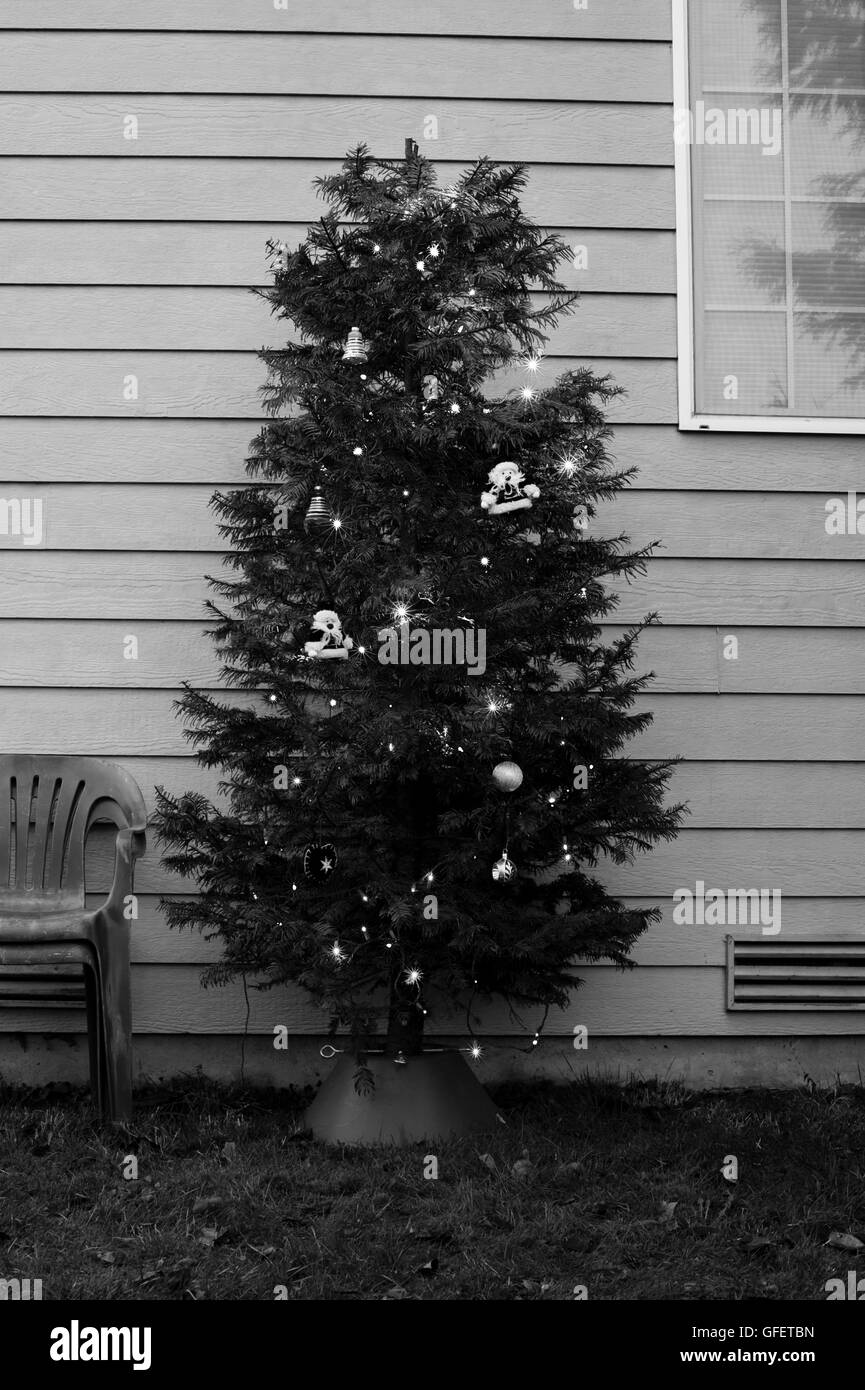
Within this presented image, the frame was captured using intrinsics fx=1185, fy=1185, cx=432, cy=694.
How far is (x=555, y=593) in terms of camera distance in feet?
10.0

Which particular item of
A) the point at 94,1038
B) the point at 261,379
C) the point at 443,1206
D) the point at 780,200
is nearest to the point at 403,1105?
the point at 443,1206

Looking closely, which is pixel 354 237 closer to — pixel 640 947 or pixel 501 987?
pixel 501 987

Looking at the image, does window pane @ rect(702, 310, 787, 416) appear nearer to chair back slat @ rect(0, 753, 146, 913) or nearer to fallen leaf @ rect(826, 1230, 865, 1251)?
chair back slat @ rect(0, 753, 146, 913)

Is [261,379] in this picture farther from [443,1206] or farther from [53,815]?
[443,1206]

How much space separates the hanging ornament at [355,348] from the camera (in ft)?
9.97

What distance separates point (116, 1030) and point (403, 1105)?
31.2 inches

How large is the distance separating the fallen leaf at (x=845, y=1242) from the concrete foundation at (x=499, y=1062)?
128 centimetres

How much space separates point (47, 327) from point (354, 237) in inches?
48.8

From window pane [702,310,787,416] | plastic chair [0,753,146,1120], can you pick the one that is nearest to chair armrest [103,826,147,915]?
plastic chair [0,753,146,1120]

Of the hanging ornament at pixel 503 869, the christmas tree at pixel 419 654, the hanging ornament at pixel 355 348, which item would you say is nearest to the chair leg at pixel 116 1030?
the christmas tree at pixel 419 654

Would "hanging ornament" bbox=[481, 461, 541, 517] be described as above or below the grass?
above

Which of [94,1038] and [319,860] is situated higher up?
[319,860]

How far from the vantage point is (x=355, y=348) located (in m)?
3.04

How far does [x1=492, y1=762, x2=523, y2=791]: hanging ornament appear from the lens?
2.88 m
